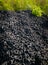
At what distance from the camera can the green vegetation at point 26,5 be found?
8.35 meters

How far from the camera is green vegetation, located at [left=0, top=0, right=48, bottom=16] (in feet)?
27.4

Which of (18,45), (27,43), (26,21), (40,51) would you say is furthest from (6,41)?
(26,21)

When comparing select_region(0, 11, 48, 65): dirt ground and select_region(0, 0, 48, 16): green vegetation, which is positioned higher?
select_region(0, 0, 48, 16): green vegetation

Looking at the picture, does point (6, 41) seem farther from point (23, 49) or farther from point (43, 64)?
point (43, 64)

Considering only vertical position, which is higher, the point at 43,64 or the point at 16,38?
the point at 16,38

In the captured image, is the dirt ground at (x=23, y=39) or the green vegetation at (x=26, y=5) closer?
the dirt ground at (x=23, y=39)

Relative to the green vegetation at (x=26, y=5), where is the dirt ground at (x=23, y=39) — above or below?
below

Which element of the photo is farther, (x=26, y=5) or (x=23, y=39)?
(x=26, y=5)

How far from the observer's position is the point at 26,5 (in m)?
9.02

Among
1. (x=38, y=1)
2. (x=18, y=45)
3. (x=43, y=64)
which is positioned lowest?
(x=43, y=64)

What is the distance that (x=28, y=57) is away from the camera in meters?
6.17

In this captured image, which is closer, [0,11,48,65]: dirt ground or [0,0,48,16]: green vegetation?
[0,11,48,65]: dirt ground

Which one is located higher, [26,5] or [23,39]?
[26,5]

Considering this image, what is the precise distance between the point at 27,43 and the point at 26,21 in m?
1.60
